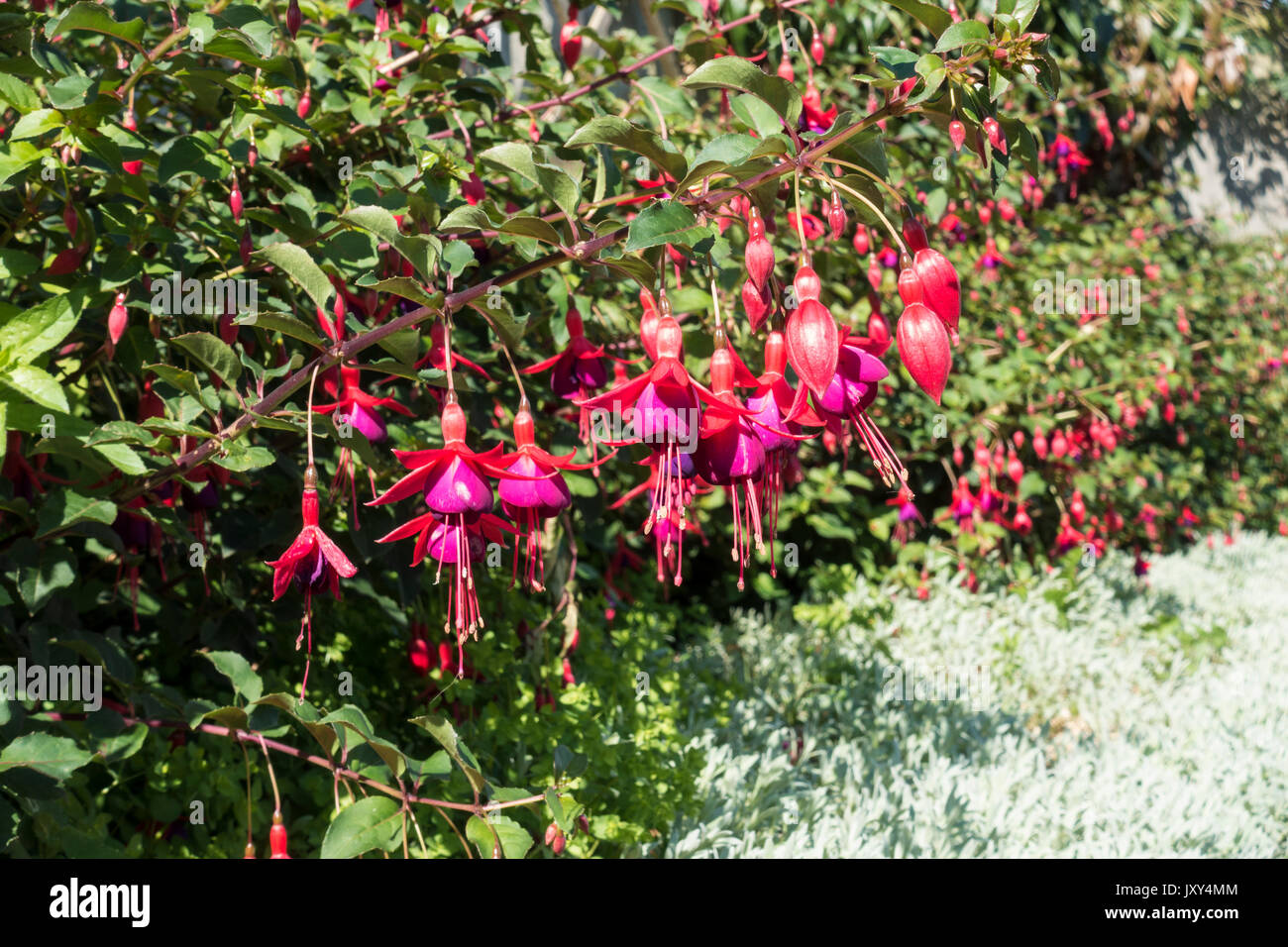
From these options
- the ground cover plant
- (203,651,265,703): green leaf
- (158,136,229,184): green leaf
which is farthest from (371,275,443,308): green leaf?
(203,651,265,703): green leaf

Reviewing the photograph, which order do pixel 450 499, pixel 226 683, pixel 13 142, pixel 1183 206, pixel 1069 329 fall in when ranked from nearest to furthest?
pixel 450 499, pixel 13 142, pixel 226 683, pixel 1069 329, pixel 1183 206

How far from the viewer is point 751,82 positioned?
74 cm

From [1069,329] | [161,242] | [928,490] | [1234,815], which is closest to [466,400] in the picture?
[161,242]

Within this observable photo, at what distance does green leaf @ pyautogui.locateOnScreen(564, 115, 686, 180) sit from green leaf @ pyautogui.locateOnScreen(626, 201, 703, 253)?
59 mm

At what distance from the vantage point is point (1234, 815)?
212 centimetres

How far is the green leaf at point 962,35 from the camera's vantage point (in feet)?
2.22

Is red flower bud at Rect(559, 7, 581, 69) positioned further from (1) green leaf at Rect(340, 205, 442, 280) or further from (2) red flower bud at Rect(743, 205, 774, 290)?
(2) red flower bud at Rect(743, 205, 774, 290)

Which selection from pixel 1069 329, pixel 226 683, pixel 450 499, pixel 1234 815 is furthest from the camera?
pixel 1069 329

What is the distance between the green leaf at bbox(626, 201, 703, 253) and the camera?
26.2 inches

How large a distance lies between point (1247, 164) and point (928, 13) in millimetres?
7608

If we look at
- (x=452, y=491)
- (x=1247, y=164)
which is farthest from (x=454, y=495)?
(x=1247, y=164)

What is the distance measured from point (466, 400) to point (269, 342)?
0.24m

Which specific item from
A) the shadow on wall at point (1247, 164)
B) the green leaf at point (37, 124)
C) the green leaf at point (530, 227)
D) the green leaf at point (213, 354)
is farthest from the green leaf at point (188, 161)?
the shadow on wall at point (1247, 164)
